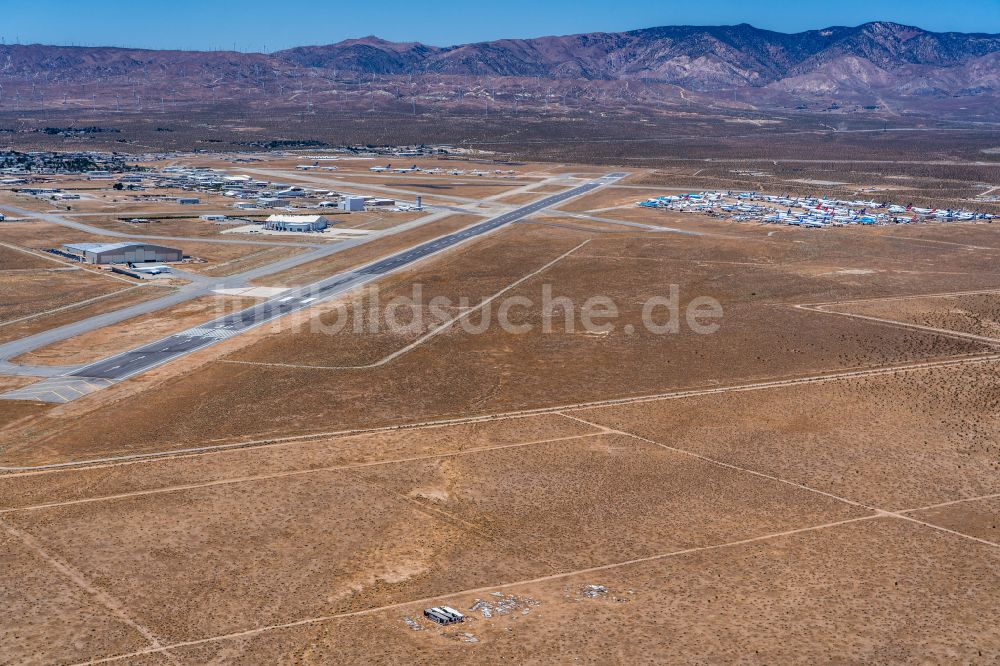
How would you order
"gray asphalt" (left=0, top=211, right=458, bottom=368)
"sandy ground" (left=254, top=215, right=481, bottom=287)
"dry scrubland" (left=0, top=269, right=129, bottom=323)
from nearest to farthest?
"gray asphalt" (left=0, top=211, right=458, bottom=368), "dry scrubland" (left=0, top=269, right=129, bottom=323), "sandy ground" (left=254, top=215, right=481, bottom=287)

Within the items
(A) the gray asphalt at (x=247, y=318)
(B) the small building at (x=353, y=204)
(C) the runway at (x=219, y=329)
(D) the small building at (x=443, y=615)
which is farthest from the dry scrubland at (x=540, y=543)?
(B) the small building at (x=353, y=204)

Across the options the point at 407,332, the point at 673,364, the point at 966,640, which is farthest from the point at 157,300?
the point at 966,640

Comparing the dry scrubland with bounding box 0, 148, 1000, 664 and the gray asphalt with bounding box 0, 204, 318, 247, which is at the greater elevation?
the gray asphalt with bounding box 0, 204, 318, 247

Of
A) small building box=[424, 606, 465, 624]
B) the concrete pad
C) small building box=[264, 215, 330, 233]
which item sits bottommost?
small building box=[424, 606, 465, 624]

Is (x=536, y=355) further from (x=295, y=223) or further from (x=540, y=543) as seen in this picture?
(x=295, y=223)

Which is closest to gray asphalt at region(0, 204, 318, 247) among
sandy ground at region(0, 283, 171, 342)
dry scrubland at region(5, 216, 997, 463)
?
dry scrubland at region(5, 216, 997, 463)

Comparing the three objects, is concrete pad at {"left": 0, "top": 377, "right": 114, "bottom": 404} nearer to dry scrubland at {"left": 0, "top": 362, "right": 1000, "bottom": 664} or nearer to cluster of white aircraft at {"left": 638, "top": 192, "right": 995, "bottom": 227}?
dry scrubland at {"left": 0, "top": 362, "right": 1000, "bottom": 664}

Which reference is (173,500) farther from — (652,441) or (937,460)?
(937,460)

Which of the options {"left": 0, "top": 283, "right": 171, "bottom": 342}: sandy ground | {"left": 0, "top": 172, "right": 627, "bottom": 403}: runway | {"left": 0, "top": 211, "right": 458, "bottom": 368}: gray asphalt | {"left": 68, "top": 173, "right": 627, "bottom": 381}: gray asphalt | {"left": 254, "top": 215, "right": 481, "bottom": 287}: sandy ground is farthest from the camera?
{"left": 254, "top": 215, "right": 481, "bottom": 287}: sandy ground
